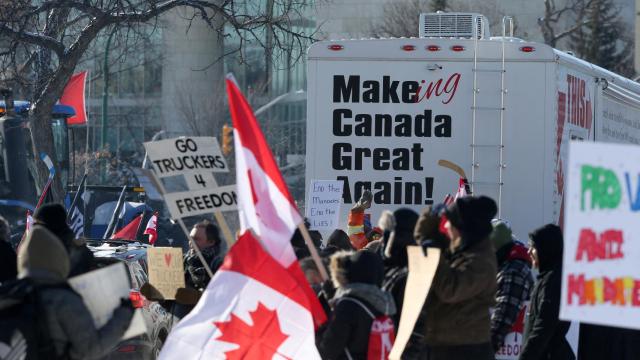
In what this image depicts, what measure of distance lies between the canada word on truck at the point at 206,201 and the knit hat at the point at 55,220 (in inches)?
50.0

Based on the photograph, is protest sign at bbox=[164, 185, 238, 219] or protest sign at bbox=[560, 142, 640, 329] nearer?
protest sign at bbox=[560, 142, 640, 329]

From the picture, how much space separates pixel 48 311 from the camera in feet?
21.5

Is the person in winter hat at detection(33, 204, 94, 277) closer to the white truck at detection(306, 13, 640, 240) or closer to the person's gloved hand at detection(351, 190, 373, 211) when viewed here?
the person's gloved hand at detection(351, 190, 373, 211)

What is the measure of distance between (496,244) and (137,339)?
3480 mm

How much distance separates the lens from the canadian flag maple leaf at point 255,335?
→ 7754 mm

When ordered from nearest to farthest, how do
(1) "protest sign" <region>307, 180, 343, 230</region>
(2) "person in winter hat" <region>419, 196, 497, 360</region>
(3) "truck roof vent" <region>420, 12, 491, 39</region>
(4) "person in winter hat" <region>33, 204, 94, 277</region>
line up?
(2) "person in winter hat" <region>419, 196, 497, 360</region> → (4) "person in winter hat" <region>33, 204, 94, 277</region> → (1) "protest sign" <region>307, 180, 343, 230</region> → (3) "truck roof vent" <region>420, 12, 491, 39</region>

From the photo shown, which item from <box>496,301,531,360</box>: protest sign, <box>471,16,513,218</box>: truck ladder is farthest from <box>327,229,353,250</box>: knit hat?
<box>471,16,513,218</box>: truck ladder

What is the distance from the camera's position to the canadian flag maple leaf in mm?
7754

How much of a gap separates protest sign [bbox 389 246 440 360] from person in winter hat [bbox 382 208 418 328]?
1.42 ft

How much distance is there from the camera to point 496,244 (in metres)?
8.67

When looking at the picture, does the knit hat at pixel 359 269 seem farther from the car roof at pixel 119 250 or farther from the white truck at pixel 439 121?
the white truck at pixel 439 121

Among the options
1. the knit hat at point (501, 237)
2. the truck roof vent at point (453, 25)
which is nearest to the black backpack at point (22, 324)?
the knit hat at point (501, 237)

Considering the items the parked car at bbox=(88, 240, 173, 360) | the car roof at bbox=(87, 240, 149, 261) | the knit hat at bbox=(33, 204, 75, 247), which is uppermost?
the knit hat at bbox=(33, 204, 75, 247)

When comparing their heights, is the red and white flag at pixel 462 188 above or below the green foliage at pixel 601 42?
below
